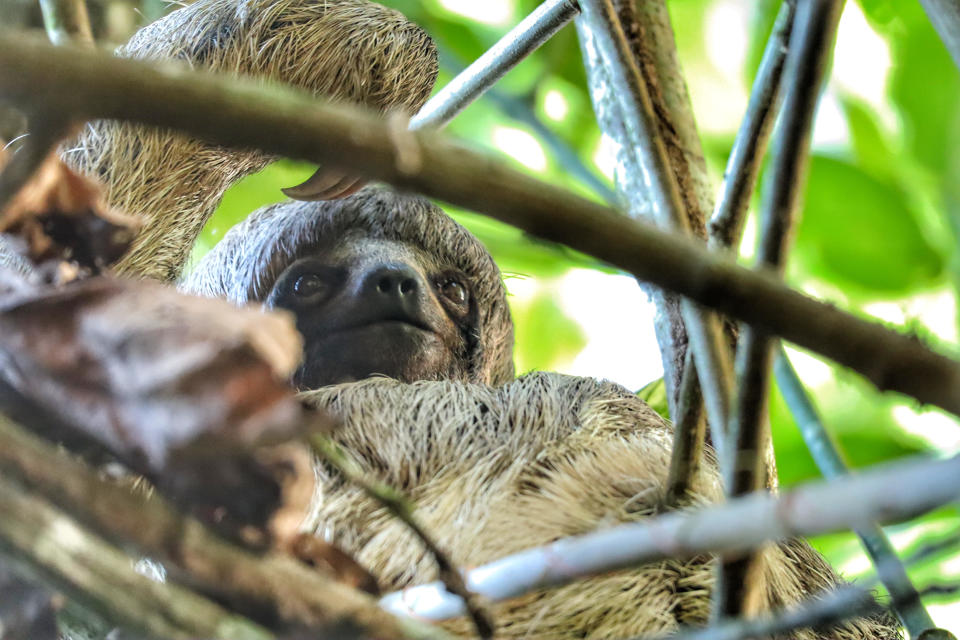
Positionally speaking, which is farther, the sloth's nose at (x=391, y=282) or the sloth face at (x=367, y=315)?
the sloth's nose at (x=391, y=282)

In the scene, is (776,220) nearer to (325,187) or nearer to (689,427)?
(689,427)

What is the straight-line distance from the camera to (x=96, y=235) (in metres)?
1.66

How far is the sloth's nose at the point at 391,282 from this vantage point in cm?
385

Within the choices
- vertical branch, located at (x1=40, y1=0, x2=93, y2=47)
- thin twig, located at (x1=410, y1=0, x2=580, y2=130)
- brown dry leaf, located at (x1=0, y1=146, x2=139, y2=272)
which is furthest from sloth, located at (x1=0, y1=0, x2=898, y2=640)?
vertical branch, located at (x1=40, y1=0, x2=93, y2=47)

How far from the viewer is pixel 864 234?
5555 mm

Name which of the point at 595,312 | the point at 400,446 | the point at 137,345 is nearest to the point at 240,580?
the point at 137,345

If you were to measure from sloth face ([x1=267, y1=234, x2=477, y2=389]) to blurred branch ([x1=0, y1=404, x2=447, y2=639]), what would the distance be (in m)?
2.34

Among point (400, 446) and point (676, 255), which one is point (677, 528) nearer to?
point (676, 255)

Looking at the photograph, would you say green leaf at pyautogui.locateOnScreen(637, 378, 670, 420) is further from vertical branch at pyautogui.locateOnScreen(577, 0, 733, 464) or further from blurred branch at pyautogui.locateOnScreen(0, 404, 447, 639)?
blurred branch at pyautogui.locateOnScreen(0, 404, 447, 639)

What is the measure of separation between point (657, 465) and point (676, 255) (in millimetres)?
1493

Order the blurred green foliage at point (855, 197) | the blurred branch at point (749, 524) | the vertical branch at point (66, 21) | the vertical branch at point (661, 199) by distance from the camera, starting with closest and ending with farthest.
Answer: the blurred branch at point (749, 524) → the vertical branch at point (66, 21) → the vertical branch at point (661, 199) → the blurred green foliage at point (855, 197)

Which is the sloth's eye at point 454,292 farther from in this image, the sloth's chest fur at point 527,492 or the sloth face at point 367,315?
the sloth's chest fur at point 527,492

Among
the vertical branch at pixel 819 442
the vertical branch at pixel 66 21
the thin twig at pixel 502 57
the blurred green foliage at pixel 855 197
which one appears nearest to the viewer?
the vertical branch at pixel 66 21

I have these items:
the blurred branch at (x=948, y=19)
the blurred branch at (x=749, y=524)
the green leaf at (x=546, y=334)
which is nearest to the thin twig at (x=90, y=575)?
the blurred branch at (x=749, y=524)
